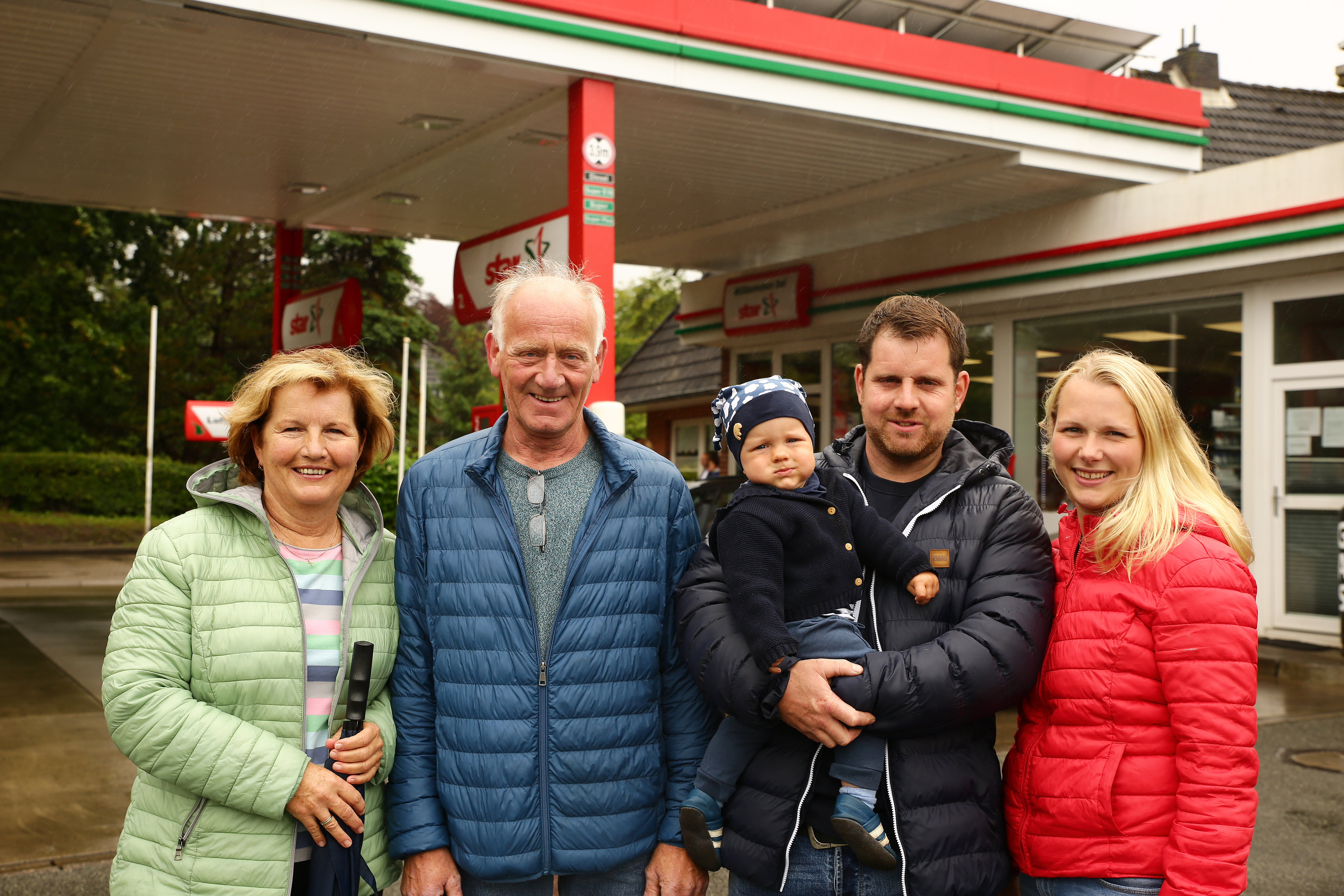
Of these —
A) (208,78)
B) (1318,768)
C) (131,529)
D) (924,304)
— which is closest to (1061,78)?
(1318,768)

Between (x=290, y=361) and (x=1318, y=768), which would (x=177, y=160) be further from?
(x=1318, y=768)

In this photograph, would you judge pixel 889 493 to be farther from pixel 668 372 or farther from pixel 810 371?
pixel 668 372

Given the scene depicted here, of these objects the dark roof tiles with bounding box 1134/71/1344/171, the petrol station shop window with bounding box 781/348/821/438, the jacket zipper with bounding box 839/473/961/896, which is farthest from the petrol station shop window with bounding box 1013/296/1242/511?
the jacket zipper with bounding box 839/473/961/896

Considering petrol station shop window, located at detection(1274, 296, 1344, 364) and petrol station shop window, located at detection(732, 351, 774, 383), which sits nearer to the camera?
petrol station shop window, located at detection(1274, 296, 1344, 364)

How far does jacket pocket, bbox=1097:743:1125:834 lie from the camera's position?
2164 millimetres

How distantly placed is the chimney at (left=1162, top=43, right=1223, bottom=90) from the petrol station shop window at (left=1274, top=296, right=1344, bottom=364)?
9859 millimetres

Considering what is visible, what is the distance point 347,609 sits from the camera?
2.52 m

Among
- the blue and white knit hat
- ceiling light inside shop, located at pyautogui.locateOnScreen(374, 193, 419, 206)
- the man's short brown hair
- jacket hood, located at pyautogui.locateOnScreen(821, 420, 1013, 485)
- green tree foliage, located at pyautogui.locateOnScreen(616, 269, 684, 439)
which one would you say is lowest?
jacket hood, located at pyautogui.locateOnScreen(821, 420, 1013, 485)

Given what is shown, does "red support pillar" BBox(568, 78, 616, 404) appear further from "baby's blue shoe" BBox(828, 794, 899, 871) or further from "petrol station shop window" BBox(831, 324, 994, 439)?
"baby's blue shoe" BBox(828, 794, 899, 871)

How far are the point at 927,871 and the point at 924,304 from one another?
1256 mm

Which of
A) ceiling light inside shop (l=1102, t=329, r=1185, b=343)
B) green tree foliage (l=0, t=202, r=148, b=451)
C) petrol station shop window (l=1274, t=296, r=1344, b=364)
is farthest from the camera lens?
green tree foliage (l=0, t=202, r=148, b=451)

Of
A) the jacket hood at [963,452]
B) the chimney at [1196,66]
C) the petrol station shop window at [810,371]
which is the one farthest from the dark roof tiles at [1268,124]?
the jacket hood at [963,452]

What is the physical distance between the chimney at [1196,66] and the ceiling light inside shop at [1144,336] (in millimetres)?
9146

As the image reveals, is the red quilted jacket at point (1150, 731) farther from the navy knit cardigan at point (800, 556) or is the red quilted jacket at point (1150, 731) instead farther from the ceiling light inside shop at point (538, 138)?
the ceiling light inside shop at point (538, 138)
